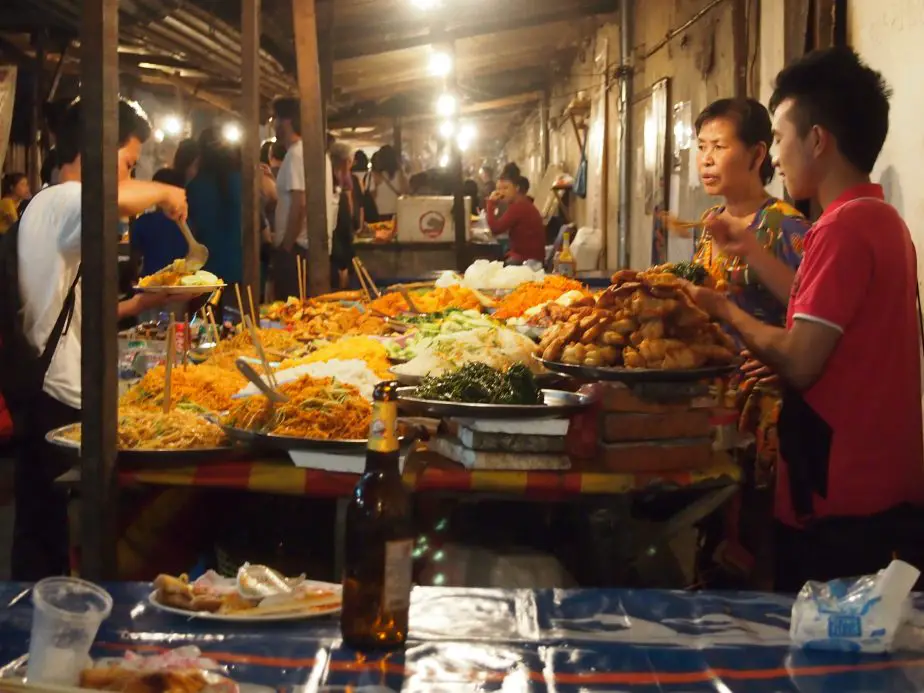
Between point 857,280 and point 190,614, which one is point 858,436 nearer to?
point 857,280

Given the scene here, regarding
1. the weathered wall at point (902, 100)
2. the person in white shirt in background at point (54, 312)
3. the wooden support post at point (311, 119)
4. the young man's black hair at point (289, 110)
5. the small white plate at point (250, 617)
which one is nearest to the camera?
the small white plate at point (250, 617)

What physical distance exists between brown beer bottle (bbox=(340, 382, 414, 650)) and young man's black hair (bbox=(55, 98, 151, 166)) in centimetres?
353

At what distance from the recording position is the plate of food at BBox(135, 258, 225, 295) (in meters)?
4.78

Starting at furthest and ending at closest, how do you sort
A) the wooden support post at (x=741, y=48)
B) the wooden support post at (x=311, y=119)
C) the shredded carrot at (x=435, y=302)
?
the wooden support post at (x=741, y=48), the wooden support post at (x=311, y=119), the shredded carrot at (x=435, y=302)

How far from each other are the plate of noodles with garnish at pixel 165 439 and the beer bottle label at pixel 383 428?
1448mm

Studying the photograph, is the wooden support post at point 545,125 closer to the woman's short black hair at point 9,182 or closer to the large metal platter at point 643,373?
the woman's short black hair at point 9,182

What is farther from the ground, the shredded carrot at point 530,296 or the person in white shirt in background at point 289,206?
the person in white shirt in background at point 289,206

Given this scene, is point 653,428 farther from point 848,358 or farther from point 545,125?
point 545,125

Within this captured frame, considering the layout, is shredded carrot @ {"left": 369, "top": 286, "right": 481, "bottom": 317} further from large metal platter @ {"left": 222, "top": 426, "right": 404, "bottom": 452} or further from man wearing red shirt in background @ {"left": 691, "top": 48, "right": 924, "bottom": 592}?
man wearing red shirt in background @ {"left": 691, "top": 48, "right": 924, "bottom": 592}

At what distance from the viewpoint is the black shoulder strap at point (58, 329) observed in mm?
4258

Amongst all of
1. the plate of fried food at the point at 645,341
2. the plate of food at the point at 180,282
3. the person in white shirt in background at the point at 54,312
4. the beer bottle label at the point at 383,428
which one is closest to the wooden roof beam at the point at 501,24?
the person in white shirt in background at the point at 54,312

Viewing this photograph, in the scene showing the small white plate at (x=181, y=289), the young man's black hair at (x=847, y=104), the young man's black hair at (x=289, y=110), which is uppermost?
the young man's black hair at (x=289, y=110)

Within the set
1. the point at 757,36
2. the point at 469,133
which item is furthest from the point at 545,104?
the point at 757,36

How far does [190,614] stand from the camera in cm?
207
